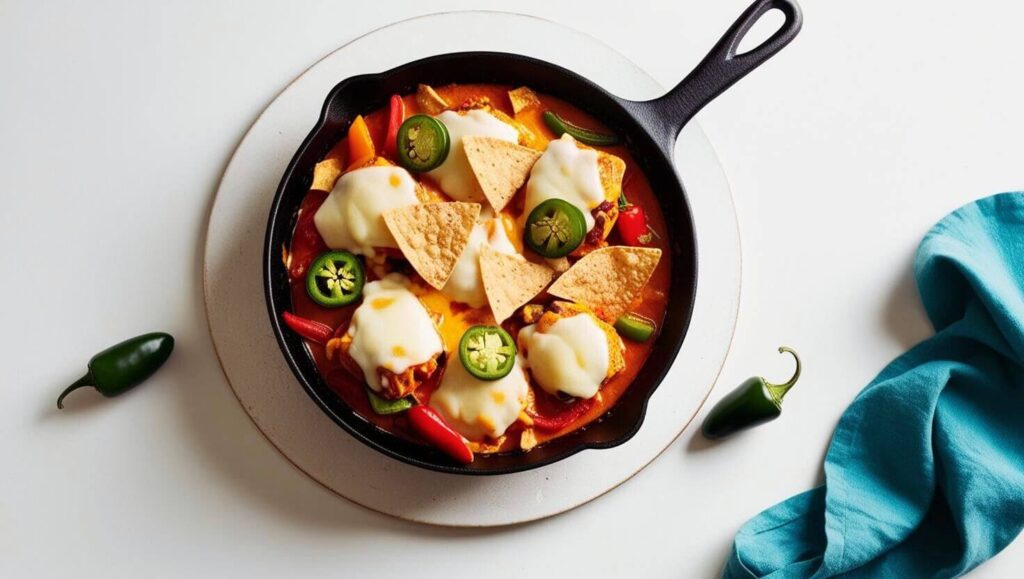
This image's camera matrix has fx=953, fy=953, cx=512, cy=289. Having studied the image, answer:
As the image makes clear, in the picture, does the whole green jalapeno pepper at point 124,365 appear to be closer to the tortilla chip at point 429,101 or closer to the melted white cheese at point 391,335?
the melted white cheese at point 391,335

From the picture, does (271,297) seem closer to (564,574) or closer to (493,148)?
(493,148)

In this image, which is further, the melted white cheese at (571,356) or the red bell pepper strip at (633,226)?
the red bell pepper strip at (633,226)

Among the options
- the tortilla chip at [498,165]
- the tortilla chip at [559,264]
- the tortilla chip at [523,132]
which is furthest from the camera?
the tortilla chip at [523,132]

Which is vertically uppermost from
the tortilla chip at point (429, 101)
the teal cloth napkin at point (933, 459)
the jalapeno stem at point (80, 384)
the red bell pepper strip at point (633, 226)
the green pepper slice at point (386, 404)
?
the tortilla chip at point (429, 101)

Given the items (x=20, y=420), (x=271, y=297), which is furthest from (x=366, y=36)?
(x=20, y=420)

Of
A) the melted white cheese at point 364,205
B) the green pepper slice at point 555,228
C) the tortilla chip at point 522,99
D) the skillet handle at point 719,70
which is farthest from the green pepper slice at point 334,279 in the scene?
the skillet handle at point 719,70

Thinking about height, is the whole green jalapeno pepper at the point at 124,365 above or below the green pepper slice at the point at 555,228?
below

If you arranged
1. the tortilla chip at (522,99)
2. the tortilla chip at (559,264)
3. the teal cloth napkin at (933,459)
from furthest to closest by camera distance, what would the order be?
the teal cloth napkin at (933,459), the tortilla chip at (522,99), the tortilla chip at (559,264)

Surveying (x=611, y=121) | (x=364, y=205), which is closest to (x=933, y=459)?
(x=611, y=121)
